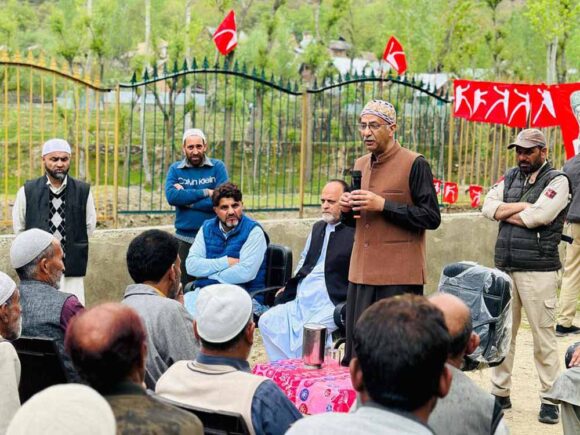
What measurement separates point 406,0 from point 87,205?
135 ft

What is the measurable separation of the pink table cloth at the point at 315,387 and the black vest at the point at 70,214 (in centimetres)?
296

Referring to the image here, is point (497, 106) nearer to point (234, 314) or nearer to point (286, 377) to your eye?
point (286, 377)

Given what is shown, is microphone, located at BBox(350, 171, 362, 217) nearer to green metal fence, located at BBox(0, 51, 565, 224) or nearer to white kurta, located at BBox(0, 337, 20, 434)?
white kurta, located at BBox(0, 337, 20, 434)

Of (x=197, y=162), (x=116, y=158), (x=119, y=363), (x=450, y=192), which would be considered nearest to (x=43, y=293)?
(x=119, y=363)

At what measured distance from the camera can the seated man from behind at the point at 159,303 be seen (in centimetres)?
471

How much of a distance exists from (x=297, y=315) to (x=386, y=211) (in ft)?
5.14

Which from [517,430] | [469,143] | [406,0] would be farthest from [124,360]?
[406,0]

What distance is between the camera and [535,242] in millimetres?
6891

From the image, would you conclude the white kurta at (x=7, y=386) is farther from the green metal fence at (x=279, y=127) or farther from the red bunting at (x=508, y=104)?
the red bunting at (x=508, y=104)

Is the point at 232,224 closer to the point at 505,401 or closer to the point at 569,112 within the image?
the point at 505,401

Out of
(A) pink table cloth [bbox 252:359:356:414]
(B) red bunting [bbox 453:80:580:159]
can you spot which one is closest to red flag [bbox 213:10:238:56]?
(B) red bunting [bbox 453:80:580:159]

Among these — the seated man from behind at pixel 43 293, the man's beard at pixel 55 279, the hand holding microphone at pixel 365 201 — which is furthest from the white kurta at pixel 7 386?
the hand holding microphone at pixel 365 201

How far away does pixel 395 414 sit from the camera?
2645 mm

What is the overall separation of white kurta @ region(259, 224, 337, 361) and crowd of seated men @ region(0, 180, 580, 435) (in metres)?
1.99
